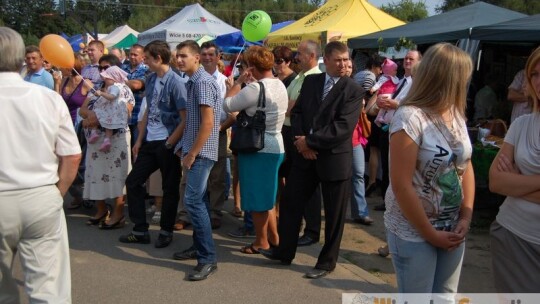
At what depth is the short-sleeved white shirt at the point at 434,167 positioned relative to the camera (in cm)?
246

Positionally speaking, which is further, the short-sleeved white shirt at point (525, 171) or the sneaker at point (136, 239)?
the sneaker at point (136, 239)

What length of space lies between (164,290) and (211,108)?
4.87ft

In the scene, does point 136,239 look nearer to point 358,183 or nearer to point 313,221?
point 313,221

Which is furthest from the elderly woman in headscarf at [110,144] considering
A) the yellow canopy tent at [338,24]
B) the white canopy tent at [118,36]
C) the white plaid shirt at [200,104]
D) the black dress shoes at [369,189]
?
the white canopy tent at [118,36]

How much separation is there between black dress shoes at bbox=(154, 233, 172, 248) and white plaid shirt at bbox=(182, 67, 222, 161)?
119cm

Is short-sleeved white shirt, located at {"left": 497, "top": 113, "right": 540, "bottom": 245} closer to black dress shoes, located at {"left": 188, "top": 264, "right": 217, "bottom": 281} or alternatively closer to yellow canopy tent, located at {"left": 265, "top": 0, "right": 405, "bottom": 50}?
black dress shoes, located at {"left": 188, "top": 264, "right": 217, "bottom": 281}

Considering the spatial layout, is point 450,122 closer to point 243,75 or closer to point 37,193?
point 37,193

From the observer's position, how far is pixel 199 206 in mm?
4398

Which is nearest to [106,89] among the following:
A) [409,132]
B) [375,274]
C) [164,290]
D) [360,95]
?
[164,290]

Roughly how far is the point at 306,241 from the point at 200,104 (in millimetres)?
1905

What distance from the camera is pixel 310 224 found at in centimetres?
548

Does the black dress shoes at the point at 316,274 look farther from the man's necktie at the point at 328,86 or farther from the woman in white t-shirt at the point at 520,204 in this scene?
the woman in white t-shirt at the point at 520,204

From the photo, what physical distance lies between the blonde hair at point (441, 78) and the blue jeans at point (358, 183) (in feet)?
11.4

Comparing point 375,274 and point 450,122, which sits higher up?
point 450,122
